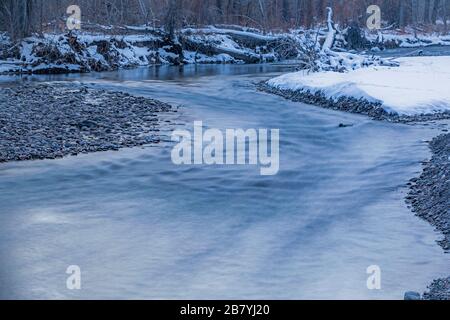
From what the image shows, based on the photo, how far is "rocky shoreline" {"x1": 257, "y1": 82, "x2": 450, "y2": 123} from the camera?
18.8m

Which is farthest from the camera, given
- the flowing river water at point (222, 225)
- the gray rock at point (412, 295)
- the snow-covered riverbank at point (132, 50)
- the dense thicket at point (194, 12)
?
the dense thicket at point (194, 12)

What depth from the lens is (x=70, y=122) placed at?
16344 mm

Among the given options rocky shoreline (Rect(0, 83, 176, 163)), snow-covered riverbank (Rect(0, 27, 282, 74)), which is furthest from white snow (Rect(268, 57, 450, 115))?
snow-covered riverbank (Rect(0, 27, 282, 74))

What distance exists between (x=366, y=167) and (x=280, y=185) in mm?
2305

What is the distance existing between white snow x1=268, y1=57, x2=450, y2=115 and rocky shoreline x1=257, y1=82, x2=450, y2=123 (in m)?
0.19

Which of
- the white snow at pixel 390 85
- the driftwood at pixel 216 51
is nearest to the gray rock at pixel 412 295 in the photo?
the white snow at pixel 390 85

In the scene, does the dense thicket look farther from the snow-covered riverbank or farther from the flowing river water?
the flowing river water

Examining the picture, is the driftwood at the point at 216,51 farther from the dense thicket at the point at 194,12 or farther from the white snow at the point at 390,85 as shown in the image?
the white snow at the point at 390,85

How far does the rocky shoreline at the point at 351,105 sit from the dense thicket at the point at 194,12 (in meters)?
14.6

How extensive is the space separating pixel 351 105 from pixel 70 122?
29.0ft

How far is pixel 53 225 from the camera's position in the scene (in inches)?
377

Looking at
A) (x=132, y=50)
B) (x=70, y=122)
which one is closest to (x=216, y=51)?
(x=132, y=50)

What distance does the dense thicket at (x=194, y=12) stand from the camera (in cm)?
3372

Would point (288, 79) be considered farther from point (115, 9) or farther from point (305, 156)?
point (115, 9)
